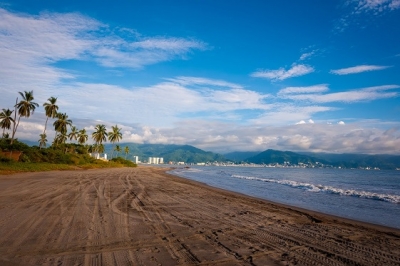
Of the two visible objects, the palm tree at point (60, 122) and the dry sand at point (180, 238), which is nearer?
the dry sand at point (180, 238)

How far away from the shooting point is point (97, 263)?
475 centimetres

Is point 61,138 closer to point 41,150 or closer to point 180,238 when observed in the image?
point 41,150

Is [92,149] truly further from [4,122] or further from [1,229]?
[1,229]

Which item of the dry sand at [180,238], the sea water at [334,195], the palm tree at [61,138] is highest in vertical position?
the palm tree at [61,138]

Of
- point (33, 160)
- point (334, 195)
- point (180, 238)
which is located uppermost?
point (33, 160)

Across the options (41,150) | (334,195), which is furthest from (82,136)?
(334,195)

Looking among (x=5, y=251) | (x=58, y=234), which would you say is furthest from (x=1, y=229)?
(x=5, y=251)

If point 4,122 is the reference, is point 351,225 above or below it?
below

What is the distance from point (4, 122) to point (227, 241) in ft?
224

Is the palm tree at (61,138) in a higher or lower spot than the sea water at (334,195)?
higher

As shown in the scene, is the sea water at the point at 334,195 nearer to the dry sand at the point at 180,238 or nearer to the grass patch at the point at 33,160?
the dry sand at the point at 180,238

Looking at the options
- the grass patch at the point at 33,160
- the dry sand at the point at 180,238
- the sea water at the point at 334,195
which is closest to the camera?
the dry sand at the point at 180,238

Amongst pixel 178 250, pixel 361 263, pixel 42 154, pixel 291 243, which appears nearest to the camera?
pixel 361 263

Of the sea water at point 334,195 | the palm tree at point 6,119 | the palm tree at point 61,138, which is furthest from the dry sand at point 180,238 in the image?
the palm tree at point 61,138
